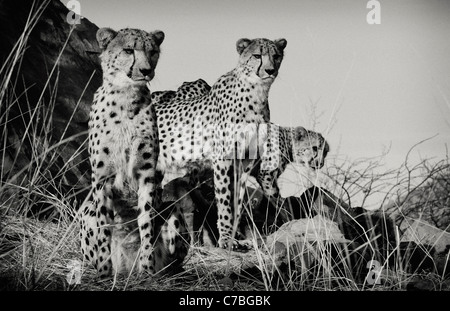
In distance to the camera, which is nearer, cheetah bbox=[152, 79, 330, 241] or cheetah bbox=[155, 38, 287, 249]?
cheetah bbox=[155, 38, 287, 249]

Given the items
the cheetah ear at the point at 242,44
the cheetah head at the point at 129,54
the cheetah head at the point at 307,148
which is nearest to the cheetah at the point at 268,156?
the cheetah head at the point at 307,148

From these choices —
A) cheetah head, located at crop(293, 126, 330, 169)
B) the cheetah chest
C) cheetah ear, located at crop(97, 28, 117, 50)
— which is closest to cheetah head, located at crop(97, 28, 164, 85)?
cheetah ear, located at crop(97, 28, 117, 50)

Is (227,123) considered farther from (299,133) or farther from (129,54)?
(129,54)

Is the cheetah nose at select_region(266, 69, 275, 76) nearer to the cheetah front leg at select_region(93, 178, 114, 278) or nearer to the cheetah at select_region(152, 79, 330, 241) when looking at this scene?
the cheetah at select_region(152, 79, 330, 241)

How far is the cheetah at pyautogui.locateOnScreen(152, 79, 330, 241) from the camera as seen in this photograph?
16.1 ft

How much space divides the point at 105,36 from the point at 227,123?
1.66m

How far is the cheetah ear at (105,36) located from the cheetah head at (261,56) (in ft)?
4.69

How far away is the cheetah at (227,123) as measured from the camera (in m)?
4.75

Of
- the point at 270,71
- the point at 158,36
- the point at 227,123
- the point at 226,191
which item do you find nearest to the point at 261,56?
the point at 270,71

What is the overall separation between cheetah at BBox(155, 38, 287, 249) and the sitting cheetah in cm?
117

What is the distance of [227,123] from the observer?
5.01 metres

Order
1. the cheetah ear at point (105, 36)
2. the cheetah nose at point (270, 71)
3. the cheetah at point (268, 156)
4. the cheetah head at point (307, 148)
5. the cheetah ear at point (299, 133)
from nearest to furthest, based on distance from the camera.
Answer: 1. the cheetah ear at point (105, 36)
2. the cheetah nose at point (270, 71)
3. the cheetah at point (268, 156)
4. the cheetah head at point (307, 148)
5. the cheetah ear at point (299, 133)

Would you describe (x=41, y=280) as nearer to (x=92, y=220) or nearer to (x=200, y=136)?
(x=92, y=220)

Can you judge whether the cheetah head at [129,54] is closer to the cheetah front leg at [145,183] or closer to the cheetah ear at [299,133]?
the cheetah front leg at [145,183]
